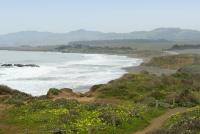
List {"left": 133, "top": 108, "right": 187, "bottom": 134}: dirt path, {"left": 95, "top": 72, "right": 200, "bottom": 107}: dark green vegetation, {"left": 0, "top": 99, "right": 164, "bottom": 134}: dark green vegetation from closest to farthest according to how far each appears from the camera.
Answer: {"left": 0, "top": 99, "right": 164, "bottom": 134}: dark green vegetation, {"left": 133, "top": 108, "right": 187, "bottom": 134}: dirt path, {"left": 95, "top": 72, "right": 200, "bottom": 107}: dark green vegetation

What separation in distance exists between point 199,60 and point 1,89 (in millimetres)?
65196

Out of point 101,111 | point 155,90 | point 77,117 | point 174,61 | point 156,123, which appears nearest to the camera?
point 77,117

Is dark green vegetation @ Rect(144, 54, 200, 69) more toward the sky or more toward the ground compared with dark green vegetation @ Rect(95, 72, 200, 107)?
more toward the ground

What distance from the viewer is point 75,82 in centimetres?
6769

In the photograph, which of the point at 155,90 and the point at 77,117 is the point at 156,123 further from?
the point at 155,90

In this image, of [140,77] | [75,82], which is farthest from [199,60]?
[140,77]

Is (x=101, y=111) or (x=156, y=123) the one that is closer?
(x=156, y=123)

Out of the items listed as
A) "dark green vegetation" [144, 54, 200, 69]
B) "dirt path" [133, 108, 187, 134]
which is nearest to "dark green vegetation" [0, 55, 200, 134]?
"dirt path" [133, 108, 187, 134]

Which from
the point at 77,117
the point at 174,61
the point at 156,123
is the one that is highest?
the point at 77,117

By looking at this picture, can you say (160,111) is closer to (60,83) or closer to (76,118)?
(76,118)

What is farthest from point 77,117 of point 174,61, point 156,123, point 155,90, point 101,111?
point 174,61

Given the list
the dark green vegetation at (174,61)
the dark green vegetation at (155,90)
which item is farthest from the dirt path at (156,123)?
the dark green vegetation at (174,61)

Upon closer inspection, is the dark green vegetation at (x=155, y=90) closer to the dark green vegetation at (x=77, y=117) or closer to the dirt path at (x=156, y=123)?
the dirt path at (x=156, y=123)

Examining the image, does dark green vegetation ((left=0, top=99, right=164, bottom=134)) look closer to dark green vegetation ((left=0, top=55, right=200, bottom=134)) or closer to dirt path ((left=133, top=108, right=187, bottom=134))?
dark green vegetation ((left=0, top=55, right=200, bottom=134))
